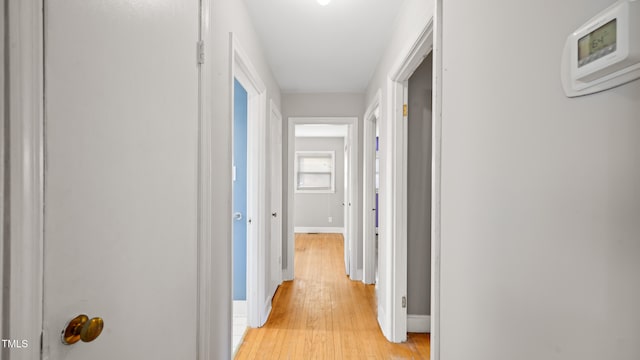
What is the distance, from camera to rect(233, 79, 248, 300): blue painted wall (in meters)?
2.67

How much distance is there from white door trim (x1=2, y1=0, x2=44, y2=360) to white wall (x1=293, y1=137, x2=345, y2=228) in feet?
22.1

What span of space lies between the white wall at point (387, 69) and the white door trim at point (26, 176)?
1.42 metres

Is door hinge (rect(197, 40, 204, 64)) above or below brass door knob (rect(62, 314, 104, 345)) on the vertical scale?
above

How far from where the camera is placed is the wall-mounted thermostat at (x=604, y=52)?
1.43ft

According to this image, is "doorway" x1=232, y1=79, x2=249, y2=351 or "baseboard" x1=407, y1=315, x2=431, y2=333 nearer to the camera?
"baseboard" x1=407, y1=315, x2=431, y2=333

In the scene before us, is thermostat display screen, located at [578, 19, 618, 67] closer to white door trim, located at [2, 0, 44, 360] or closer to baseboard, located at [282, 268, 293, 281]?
white door trim, located at [2, 0, 44, 360]

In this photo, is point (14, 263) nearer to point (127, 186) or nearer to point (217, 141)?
point (127, 186)

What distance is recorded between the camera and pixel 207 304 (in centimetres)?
130

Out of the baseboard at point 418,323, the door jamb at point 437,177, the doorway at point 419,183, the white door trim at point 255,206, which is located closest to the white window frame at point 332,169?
the white door trim at point 255,206

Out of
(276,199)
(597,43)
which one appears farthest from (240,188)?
(597,43)

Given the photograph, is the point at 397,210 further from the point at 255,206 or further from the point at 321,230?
the point at 321,230

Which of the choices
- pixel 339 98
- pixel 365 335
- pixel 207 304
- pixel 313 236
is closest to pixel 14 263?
pixel 207 304

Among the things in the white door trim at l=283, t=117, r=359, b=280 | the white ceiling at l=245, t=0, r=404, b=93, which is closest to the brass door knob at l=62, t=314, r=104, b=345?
the white ceiling at l=245, t=0, r=404, b=93

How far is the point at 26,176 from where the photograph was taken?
512 millimetres
